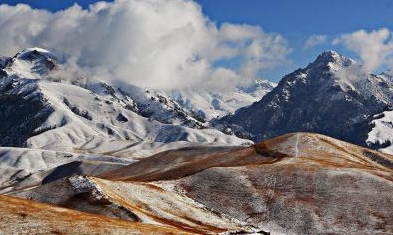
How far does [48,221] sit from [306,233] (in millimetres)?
49771

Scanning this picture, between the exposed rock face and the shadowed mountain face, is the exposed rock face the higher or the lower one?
the lower one

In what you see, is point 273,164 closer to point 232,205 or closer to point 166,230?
point 232,205

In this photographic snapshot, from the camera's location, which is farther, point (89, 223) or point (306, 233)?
point (306, 233)

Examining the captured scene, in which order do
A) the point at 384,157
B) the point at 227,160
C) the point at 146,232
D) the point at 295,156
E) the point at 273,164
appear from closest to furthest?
the point at 146,232 → the point at 273,164 → the point at 295,156 → the point at 227,160 → the point at 384,157

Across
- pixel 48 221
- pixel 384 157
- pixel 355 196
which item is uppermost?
pixel 384 157

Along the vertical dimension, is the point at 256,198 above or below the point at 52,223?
above

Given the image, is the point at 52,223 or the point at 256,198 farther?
the point at 256,198

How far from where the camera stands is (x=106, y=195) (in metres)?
92.4

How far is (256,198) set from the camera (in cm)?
11206

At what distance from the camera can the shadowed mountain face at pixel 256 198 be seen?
3656 inches

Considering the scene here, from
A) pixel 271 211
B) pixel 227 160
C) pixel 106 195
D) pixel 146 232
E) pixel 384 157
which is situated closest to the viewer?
pixel 146 232

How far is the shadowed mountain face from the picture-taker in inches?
3656

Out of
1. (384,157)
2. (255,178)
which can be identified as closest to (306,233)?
(255,178)

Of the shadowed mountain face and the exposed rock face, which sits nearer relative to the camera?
the exposed rock face
